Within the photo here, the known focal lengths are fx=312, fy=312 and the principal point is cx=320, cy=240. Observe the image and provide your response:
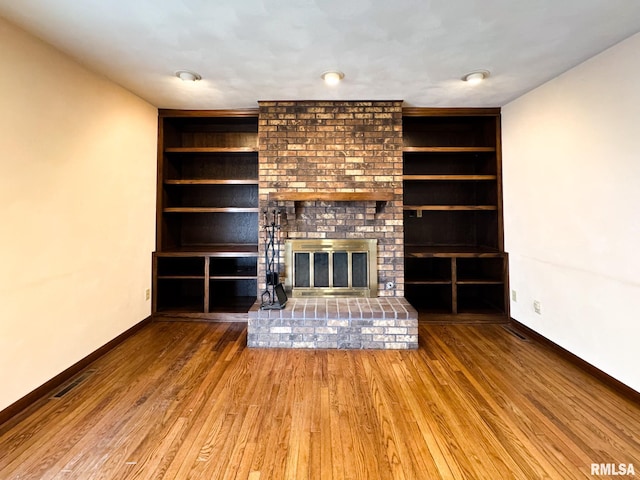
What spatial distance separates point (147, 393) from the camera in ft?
6.88

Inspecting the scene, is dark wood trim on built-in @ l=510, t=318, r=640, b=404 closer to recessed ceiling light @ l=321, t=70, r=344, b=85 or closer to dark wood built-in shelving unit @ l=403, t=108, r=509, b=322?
dark wood built-in shelving unit @ l=403, t=108, r=509, b=322

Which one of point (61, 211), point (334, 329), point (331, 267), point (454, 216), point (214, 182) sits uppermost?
point (214, 182)

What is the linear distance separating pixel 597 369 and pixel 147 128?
4529mm

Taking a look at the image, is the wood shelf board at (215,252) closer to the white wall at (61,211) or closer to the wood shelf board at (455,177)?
the white wall at (61,211)

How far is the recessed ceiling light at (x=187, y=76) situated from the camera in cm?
252

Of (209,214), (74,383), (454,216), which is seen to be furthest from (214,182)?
(454,216)

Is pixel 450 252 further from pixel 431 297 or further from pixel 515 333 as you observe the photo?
pixel 515 333

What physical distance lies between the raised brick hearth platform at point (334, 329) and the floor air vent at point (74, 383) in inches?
47.6

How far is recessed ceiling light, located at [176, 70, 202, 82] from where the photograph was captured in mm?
2521

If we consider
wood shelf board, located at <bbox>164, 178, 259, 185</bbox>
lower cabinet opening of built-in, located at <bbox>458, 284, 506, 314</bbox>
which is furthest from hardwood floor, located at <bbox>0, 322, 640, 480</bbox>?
wood shelf board, located at <bbox>164, 178, 259, 185</bbox>

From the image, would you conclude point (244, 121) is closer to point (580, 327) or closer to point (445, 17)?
point (445, 17)

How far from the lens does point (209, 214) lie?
4098 mm

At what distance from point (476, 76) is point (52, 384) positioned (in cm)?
396

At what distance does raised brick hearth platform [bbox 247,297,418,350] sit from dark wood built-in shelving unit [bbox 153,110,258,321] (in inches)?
35.5
